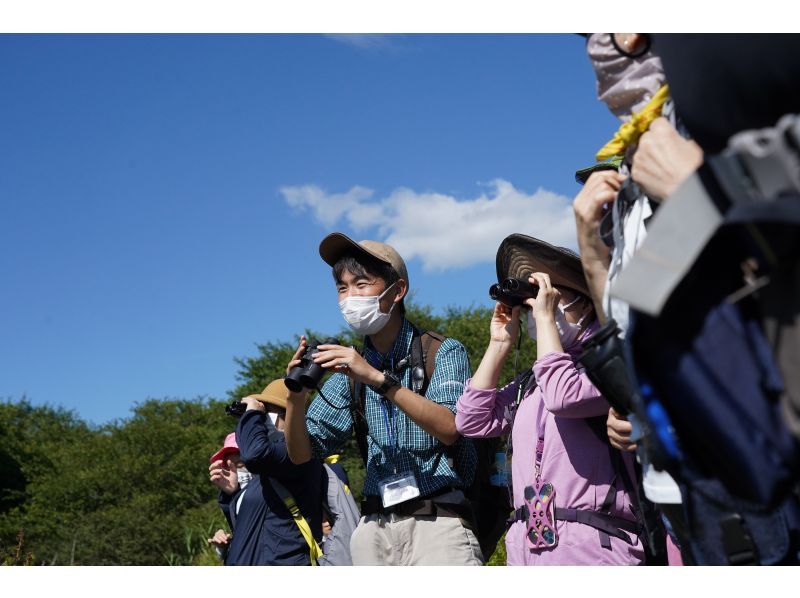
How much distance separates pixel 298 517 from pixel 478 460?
5.23ft

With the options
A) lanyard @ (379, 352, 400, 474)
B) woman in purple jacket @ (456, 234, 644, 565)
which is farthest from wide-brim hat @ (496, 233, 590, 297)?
lanyard @ (379, 352, 400, 474)

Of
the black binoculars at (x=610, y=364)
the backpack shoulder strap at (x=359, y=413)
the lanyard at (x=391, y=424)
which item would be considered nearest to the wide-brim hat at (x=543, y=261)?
the lanyard at (x=391, y=424)

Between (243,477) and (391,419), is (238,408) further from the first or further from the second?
(391,419)

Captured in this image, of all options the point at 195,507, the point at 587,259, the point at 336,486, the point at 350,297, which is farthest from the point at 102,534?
the point at 587,259

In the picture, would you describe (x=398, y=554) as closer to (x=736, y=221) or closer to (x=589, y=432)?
(x=589, y=432)

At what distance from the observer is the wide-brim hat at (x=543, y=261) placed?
12.4ft

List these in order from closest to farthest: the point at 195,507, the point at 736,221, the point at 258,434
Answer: the point at 736,221 < the point at 258,434 < the point at 195,507

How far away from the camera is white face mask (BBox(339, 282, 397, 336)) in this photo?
4.40 metres

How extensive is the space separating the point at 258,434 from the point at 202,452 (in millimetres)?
21556

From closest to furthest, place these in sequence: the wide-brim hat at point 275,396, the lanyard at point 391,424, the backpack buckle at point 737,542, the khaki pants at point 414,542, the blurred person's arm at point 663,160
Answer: the blurred person's arm at point 663,160
the backpack buckle at point 737,542
the khaki pants at point 414,542
the lanyard at point 391,424
the wide-brim hat at point 275,396

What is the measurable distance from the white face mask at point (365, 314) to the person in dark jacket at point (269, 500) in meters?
1.14

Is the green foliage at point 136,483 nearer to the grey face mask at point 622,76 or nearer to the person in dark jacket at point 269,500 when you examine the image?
the person in dark jacket at point 269,500

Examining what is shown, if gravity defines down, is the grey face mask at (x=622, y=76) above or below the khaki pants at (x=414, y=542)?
above

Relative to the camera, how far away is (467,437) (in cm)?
409
